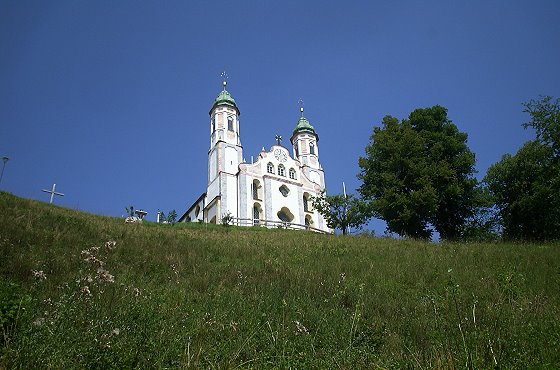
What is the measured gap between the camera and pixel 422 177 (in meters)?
27.2

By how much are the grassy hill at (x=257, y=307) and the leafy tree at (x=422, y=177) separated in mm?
13237

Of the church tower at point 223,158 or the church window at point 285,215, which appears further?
the church window at point 285,215

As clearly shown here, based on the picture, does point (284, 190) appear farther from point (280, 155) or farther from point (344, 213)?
point (344, 213)

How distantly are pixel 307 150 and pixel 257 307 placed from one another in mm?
56732

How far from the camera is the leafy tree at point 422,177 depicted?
1061 inches

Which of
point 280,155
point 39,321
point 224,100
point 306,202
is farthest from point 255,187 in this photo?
point 39,321

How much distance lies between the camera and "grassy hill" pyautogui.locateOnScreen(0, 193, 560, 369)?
13.5ft

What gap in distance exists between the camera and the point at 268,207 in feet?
162

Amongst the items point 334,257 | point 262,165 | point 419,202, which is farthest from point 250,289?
point 262,165

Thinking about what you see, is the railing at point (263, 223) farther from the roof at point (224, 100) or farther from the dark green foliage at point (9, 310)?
the dark green foliage at point (9, 310)

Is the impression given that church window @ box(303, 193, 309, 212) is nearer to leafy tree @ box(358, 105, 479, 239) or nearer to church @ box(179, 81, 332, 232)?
church @ box(179, 81, 332, 232)

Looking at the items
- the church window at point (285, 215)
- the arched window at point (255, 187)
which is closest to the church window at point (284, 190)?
the church window at point (285, 215)

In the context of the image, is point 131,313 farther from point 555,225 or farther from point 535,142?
point 535,142

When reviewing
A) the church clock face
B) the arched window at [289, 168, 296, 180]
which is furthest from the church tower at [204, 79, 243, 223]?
the arched window at [289, 168, 296, 180]
